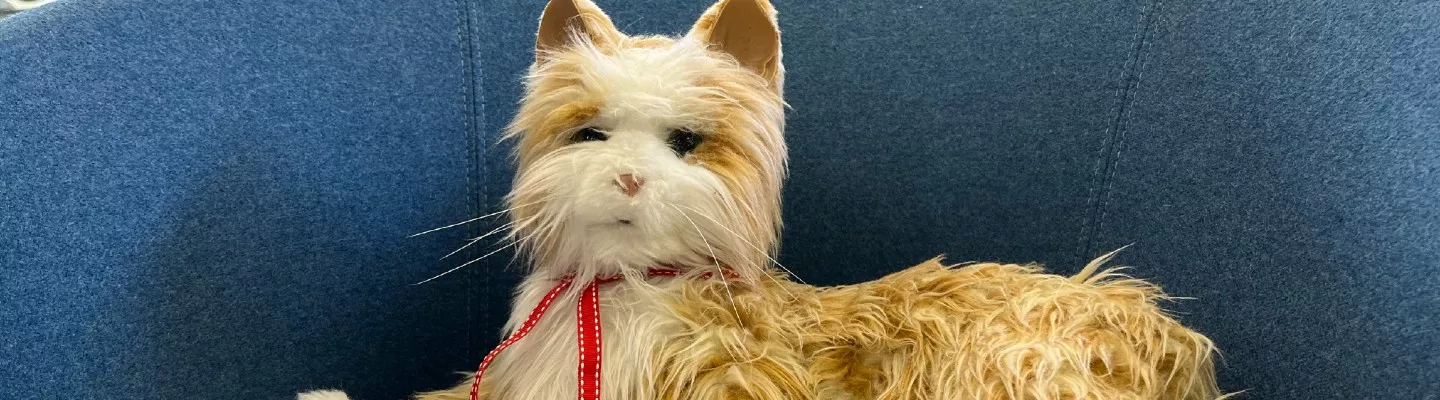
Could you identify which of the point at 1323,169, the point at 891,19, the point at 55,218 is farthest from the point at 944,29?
the point at 55,218

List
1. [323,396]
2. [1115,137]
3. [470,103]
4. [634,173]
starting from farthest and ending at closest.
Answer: [470,103]
[1115,137]
[323,396]
[634,173]

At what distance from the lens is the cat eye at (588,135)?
1.73ft

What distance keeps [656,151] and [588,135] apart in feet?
0.17

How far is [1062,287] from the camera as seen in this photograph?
539mm

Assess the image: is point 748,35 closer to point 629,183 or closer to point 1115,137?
point 629,183

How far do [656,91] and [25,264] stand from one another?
1.39ft

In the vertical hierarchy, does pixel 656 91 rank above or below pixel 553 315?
above

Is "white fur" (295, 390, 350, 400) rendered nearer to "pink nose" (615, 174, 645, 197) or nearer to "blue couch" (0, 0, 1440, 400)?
"blue couch" (0, 0, 1440, 400)

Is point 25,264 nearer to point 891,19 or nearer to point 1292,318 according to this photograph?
point 891,19

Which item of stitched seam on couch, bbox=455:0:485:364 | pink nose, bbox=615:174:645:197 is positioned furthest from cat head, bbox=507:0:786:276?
stitched seam on couch, bbox=455:0:485:364

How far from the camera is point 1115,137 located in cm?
75

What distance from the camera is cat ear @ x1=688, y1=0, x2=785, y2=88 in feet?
1.79

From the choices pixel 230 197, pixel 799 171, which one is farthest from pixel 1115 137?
pixel 230 197

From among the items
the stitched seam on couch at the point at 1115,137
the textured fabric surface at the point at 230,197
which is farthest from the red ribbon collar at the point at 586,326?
the stitched seam on couch at the point at 1115,137
